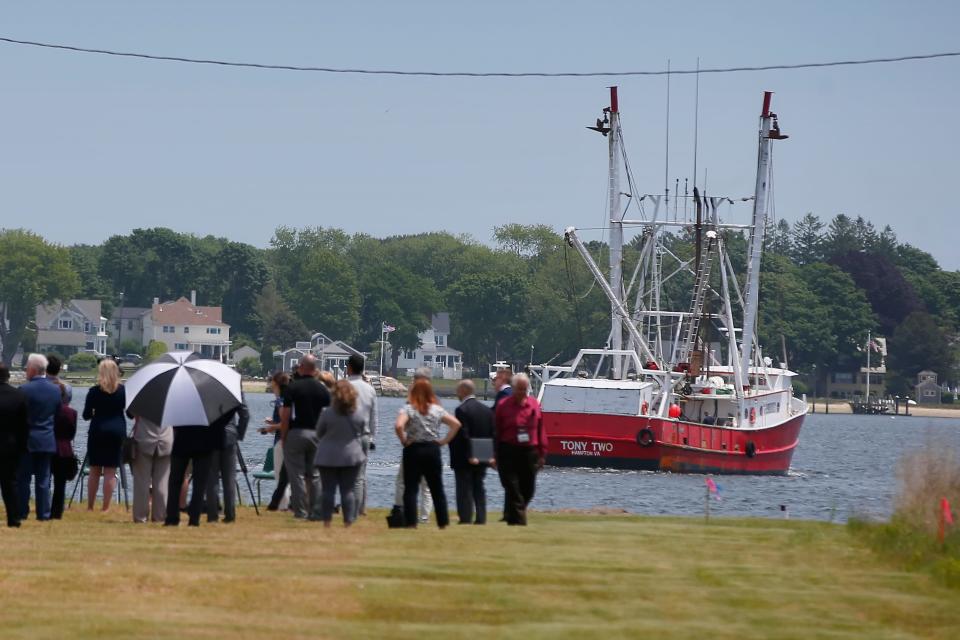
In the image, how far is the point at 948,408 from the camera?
179 m

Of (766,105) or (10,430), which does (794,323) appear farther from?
(10,430)

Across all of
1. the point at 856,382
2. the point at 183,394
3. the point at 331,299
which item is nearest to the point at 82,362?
the point at 331,299

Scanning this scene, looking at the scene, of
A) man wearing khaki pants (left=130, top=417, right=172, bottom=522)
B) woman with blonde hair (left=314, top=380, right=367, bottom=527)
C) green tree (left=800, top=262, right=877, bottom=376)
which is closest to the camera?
woman with blonde hair (left=314, top=380, right=367, bottom=527)

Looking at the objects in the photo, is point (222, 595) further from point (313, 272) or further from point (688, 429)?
point (313, 272)

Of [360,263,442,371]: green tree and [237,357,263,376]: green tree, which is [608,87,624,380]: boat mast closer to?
[237,357,263,376]: green tree

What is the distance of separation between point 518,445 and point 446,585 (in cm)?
587

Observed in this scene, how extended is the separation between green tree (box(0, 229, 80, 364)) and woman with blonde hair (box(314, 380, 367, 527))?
171700 mm

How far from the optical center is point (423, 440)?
20.3 metres

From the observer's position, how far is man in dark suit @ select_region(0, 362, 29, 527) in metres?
19.4

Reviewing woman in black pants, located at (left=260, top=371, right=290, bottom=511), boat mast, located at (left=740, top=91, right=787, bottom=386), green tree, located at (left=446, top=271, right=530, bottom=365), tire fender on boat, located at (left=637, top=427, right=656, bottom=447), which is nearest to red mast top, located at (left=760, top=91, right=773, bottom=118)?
boat mast, located at (left=740, top=91, right=787, bottom=386)

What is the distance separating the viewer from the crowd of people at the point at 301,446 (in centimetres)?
→ 2014

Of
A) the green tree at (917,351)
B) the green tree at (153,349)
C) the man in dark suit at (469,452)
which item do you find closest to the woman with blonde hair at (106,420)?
the man in dark suit at (469,452)

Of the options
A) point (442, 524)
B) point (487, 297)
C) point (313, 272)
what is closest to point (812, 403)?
point (487, 297)

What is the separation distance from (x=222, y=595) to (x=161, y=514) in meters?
6.57
